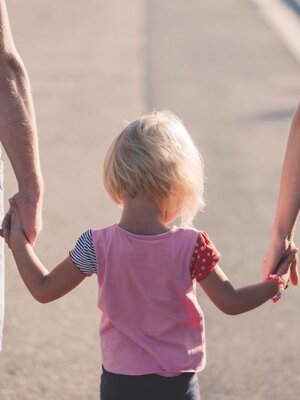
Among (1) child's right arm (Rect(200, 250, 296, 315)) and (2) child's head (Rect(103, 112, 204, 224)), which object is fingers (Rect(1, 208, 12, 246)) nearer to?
(2) child's head (Rect(103, 112, 204, 224))

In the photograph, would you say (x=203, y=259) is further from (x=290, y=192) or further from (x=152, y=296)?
(x=290, y=192)

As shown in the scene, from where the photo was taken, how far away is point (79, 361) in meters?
5.63

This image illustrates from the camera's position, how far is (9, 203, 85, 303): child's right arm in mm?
3426

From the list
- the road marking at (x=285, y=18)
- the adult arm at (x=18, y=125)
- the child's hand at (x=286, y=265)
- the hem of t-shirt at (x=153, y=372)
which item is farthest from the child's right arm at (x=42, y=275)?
the road marking at (x=285, y=18)

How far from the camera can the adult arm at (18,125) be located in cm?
373

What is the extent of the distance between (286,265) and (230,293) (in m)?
0.60

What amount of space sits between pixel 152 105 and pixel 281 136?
1588mm

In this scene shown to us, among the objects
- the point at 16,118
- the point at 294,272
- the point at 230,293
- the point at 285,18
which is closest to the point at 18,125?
the point at 16,118

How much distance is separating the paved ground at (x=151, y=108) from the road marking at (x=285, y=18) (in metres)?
0.22

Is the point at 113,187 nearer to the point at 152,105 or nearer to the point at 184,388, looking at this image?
the point at 184,388

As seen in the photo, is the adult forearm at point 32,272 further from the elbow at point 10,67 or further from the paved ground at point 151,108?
the paved ground at point 151,108

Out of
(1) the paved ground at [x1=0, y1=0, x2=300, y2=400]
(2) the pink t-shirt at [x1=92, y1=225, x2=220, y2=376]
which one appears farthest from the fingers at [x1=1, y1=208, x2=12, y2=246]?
(1) the paved ground at [x1=0, y1=0, x2=300, y2=400]

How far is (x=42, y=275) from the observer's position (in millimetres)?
3477

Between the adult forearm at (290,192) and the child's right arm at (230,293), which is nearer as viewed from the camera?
the child's right arm at (230,293)
